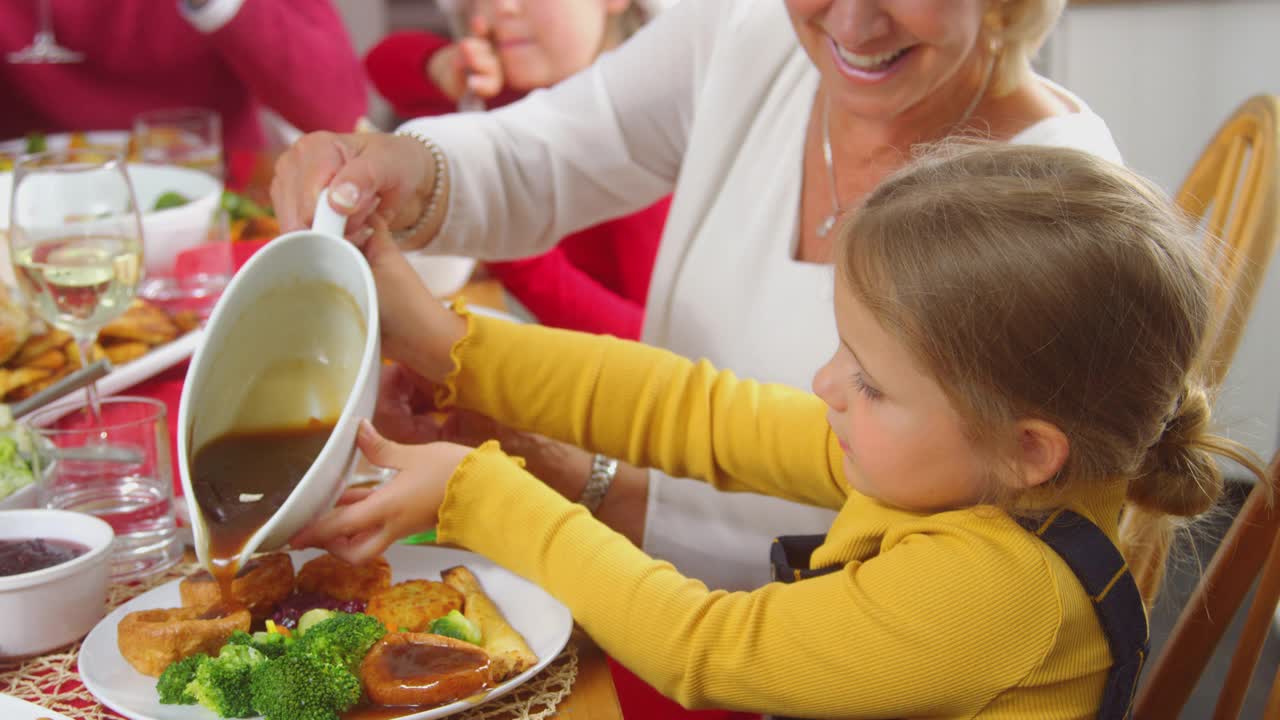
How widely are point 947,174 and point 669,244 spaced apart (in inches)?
25.4

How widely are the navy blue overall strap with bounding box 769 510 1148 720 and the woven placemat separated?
358mm

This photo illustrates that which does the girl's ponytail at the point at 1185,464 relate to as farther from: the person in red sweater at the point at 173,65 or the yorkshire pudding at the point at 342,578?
the person in red sweater at the point at 173,65

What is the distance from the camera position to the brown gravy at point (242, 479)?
0.89 m

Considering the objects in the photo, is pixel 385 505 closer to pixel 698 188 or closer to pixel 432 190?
pixel 432 190

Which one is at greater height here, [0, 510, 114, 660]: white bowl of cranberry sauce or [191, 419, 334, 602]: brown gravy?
[191, 419, 334, 602]: brown gravy

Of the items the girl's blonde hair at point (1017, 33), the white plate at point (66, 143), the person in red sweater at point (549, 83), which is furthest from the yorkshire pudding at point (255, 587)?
the white plate at point (66, 143)

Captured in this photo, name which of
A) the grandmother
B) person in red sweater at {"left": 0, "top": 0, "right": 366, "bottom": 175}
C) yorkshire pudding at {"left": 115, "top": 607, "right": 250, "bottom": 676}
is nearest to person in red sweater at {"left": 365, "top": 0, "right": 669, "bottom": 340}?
person in red sweater at {"left": 0, "top": 0, "right": 366, "bottom": 175}

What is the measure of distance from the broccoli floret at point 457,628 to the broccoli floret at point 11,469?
15.5 inches

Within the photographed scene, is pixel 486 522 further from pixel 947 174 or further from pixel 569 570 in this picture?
pixel 947 174

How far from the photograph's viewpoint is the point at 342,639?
84 centimetres

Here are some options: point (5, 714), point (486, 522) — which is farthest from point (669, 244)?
→ point (5, 714)

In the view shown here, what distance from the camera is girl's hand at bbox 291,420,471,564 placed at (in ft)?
3.11

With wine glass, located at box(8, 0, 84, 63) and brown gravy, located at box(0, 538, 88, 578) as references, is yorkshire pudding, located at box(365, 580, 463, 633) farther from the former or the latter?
wine glass, located at box(8, 0, 84, 63)

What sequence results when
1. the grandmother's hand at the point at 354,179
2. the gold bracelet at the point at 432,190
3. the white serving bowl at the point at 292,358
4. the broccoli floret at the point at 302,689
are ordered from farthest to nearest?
the gold bracelet at the point at 432,190 → the grandmother's hand at the point at 354,179 → the white serving bowl at the point at 292,358 → the broccoli floret at the point at 302,689
